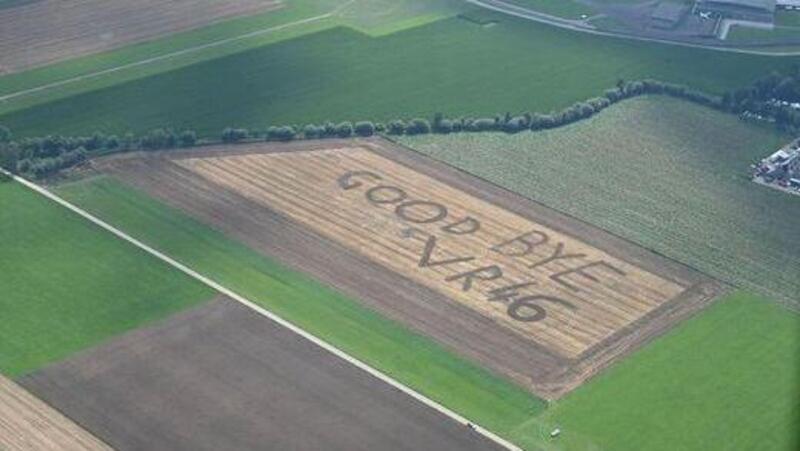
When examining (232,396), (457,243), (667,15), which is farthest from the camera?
(667,15)

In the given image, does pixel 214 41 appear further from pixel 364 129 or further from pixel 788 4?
pixel 788 4

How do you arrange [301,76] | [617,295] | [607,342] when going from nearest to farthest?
[607,342] → [617,295] → [301,76]

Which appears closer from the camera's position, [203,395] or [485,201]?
[203,395]

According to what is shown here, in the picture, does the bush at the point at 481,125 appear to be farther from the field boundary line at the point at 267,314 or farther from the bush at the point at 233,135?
the field boundary line at the point at 267,314

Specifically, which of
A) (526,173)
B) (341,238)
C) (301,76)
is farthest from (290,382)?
(301,76)

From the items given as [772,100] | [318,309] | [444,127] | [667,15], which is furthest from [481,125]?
[667,15]

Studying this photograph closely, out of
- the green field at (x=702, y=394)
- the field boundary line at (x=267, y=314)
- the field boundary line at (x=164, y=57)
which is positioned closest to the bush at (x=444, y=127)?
the field boundary line at (x=164, y=57)

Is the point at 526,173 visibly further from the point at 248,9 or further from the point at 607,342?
the point at 248,9
